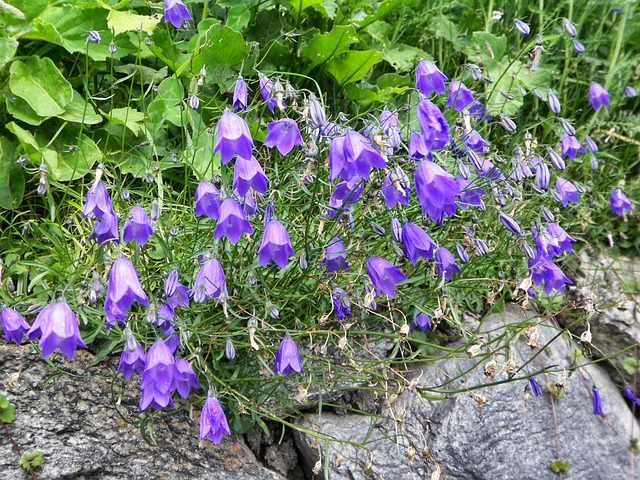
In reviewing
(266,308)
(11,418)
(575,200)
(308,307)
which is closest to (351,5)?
(575,200)

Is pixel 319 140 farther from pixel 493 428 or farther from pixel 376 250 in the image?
pixel 493 428

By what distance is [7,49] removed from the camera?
9.09ft

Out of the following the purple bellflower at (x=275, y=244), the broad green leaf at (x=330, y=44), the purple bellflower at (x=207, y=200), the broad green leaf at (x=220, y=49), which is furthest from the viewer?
the broad green leaf at (x=330, y=44)

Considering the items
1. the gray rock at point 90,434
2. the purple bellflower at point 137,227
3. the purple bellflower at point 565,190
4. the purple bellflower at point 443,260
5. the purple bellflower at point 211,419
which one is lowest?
the gray rock at point 90,434

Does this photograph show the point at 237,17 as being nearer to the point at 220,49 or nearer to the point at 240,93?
the point at 220,49

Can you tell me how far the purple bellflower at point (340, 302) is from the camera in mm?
2421

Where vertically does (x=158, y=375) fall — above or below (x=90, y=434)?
above

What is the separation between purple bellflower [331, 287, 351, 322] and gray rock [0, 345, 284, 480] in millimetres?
645

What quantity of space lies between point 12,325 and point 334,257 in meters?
1.09

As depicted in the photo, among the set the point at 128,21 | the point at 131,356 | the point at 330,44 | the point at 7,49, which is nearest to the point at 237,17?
the point at 330,44

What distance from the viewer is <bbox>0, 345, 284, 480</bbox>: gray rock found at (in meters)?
2.28

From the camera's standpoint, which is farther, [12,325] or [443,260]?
[443,260]

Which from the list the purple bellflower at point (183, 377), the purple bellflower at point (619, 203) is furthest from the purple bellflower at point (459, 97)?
the purple bellflower at point (183, 377)

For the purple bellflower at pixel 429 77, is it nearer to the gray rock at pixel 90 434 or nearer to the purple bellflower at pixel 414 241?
the purple bellflower at pixel 414 241
